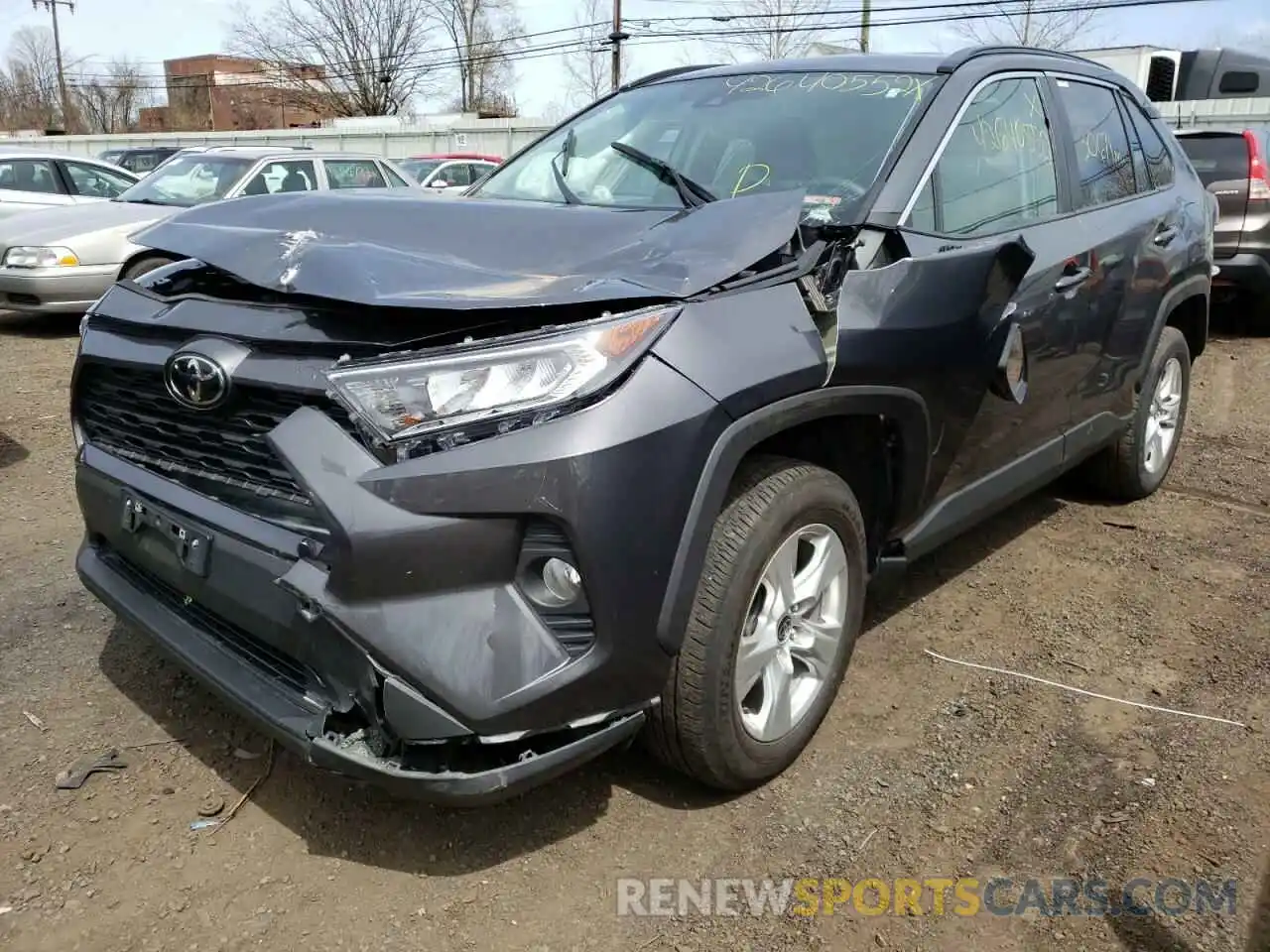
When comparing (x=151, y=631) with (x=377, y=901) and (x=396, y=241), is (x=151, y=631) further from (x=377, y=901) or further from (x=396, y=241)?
(x=396, y=241)

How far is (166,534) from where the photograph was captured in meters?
2.37

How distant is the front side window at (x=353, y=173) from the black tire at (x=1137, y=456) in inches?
300

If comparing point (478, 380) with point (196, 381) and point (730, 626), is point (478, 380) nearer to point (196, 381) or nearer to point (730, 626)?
point (196, 381)

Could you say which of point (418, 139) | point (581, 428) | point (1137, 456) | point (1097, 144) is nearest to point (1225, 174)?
point (1137, 456)

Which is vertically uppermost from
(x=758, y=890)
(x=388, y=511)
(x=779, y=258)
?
(x=779, y=258)

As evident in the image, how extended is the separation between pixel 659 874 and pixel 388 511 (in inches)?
42.7

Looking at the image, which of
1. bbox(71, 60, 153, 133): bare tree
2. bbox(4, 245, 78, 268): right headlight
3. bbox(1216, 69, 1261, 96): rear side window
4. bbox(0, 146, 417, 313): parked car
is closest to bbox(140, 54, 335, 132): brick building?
bbox(71, 60, 153, 133): bare tree

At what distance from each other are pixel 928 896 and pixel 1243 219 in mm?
8113

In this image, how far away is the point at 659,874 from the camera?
235 cm

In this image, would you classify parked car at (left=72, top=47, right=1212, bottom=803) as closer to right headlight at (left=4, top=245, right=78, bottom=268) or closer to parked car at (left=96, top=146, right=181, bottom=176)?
right headlight at (left=4, top=245, right=78, bottom=268)

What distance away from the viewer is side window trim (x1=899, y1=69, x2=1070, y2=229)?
9.33 ft

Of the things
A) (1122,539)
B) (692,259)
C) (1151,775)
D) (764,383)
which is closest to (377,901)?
(764,383)

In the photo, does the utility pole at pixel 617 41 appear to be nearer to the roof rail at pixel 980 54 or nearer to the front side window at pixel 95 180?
the front side window at pixel 95 180

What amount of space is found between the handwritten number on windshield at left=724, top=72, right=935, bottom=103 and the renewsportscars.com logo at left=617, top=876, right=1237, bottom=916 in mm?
2222
